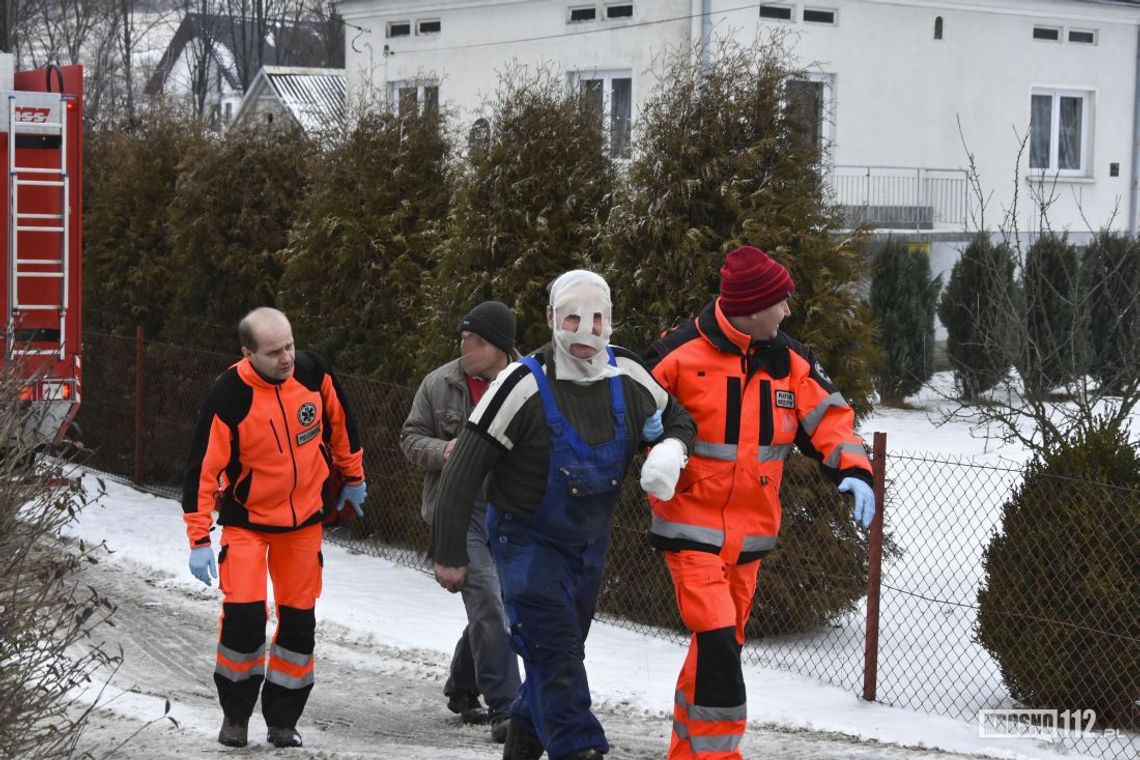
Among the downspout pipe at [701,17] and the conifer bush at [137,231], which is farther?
the downspout pipe at [701,17]

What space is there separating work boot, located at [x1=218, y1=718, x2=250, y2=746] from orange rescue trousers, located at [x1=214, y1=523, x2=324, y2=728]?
3 cm

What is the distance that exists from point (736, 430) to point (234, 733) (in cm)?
249

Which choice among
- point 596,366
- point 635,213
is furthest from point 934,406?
point 596,366

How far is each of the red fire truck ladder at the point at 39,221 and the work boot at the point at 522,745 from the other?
6.23m

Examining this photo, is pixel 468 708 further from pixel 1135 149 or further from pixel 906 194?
pixel 1135 149

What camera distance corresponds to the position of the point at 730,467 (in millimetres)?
5520

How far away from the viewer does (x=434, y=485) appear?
271 inches

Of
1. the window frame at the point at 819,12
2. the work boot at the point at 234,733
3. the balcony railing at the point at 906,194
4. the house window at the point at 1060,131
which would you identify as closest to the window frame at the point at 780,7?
the window frame at the point at 819,12

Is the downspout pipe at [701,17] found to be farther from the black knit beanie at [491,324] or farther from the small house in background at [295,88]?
the black knit beanie at [491,324]

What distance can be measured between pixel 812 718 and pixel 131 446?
878 cm

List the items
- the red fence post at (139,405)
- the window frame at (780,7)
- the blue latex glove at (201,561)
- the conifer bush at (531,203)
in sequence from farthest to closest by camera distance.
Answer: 1. the window frame at (780,7)
2. the red fence post at (139,405)
3. the conifer bush at (531,203)
4. the blue latex glove at (201,561)

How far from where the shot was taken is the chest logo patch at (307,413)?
6.38 metres

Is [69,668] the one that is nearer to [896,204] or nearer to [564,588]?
[564,588]

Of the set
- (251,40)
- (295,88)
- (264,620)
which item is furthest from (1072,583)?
(251,40)
